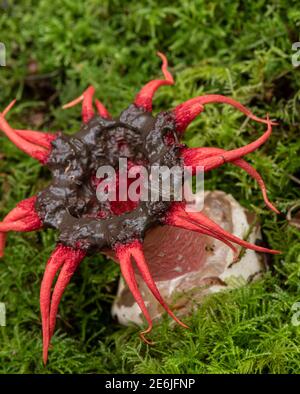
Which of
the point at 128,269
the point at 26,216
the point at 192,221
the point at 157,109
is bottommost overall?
the point at 128,269

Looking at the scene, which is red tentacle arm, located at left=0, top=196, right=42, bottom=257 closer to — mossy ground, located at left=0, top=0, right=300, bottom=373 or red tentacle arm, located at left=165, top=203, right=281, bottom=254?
red tentacle arm, located at left=165, top=203, right=281, bottom=254

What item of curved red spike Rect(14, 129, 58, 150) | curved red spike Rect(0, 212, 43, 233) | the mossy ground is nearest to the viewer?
curved red spike Rect(0, 212, 43, 233)

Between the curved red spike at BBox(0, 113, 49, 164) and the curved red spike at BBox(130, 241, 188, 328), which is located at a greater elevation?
the curved red spike at BBox(0, 113, 49, 164)

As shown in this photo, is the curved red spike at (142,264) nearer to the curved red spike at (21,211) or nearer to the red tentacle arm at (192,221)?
the red tentacle arm at (192,221)

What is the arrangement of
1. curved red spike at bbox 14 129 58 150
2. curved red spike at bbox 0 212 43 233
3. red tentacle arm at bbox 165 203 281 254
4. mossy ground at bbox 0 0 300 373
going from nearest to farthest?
1. red tentacle arm at bbox 165 203 281 254
2. curved red spike at bbox 0 212 43 233
3. curved red spike at bbox 14 129 58 150
4. mossy ground at bbox 0 0 300 373

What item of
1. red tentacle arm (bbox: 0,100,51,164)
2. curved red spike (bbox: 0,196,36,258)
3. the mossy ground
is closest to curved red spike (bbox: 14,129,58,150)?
red tentacle arm (bbox: 0,100,51,164)

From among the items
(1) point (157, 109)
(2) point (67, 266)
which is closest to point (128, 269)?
(2) point (67, 266)

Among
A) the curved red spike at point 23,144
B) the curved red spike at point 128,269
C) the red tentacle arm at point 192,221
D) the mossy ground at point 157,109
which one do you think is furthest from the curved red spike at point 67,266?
the mossy ground at point 157,109

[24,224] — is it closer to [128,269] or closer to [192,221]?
[128,269]
